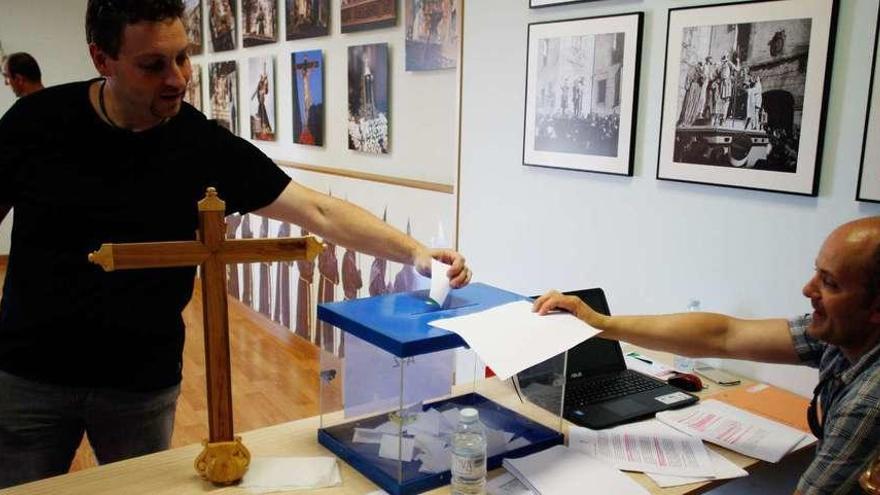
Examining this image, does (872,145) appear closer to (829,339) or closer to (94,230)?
(829,339)

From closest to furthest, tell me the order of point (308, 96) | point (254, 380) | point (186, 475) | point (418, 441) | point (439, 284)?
point (186, 475) < point (418, 441) < point (439, 284) < point (254, 380) < point (308, 96)

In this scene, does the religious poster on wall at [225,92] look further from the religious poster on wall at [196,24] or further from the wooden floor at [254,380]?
the wooden floor at [254,380]

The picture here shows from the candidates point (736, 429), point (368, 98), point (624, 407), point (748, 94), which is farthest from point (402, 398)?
point (368, 98)

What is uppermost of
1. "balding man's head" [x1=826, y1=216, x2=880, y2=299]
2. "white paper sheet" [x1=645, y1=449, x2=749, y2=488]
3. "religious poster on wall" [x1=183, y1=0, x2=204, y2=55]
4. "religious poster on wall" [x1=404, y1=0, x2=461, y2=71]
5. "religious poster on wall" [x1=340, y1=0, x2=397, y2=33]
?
"religious poster on wall" [x1=183, y1=0, x2=204, y2=55]

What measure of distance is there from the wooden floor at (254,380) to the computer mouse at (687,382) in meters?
2.01

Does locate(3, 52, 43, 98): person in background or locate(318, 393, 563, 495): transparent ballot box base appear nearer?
locate(318, 393, 563, 495): transparent ballot box base

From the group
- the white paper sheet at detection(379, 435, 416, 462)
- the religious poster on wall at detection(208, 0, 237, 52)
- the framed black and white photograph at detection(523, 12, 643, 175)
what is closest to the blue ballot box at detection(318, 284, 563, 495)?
the white paper sheet at detection(379, 435, 416, 462)

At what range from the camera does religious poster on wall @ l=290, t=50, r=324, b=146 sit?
4059 millimetres

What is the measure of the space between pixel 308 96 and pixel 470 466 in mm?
3259

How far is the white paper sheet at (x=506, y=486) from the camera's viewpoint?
137cm

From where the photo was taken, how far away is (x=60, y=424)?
1.54m

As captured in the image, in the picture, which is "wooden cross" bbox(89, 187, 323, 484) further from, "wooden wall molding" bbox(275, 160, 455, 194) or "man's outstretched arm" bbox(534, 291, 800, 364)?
"wooden wall molding" bbox(275, 160, 455, 194)

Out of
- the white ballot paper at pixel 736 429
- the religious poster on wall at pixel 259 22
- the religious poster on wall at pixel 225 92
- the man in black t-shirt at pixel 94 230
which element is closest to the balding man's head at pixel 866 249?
the white ballot paper at pixel 736 429

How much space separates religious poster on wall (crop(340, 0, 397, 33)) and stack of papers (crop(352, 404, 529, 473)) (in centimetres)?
236
